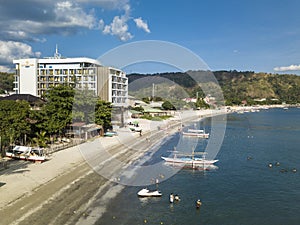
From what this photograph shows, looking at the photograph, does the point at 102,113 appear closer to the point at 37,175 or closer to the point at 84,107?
the point at 84,107

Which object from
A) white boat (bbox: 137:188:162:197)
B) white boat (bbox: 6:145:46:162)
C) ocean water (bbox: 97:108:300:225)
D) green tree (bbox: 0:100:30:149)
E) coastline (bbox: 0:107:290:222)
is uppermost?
green tree (bbox: 0:100:30:149)

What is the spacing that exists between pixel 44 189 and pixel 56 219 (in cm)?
569

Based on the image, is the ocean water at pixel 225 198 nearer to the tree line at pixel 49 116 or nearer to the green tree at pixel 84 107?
the green tree at pixel 84 107

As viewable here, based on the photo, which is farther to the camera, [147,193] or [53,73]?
[53,73]

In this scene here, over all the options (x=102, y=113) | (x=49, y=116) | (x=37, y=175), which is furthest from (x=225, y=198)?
(x=102, y=113)

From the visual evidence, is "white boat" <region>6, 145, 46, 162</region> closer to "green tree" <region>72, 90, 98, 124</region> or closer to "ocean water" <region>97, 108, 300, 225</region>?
"green tree" <region>72, 90, 98, 124</region>

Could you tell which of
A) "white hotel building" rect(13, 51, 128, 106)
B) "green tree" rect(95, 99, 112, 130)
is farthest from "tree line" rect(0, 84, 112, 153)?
"white hotel building" rect(13, 51, 128, 106)

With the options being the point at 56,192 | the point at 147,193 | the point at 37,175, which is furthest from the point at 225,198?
the point at 37,175

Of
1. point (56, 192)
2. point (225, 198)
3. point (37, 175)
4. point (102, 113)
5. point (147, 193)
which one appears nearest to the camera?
point (56, 192)

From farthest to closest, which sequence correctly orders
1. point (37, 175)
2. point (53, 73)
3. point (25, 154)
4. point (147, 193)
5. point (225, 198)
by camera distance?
point (53, 73) < point (25, 154) < point (37, 175) < point (225, 198) < point (147, 193)

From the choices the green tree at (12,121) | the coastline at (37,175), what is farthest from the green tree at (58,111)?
the coastline at (37,175)

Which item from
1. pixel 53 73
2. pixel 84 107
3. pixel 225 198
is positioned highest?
pixel 53 73

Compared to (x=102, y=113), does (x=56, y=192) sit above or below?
below

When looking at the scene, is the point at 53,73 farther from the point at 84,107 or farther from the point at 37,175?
the point at 37,175
